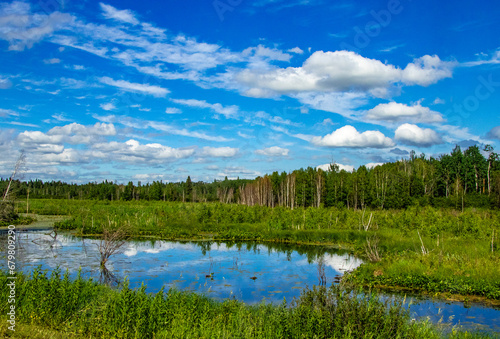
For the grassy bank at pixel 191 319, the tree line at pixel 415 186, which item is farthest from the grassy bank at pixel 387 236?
the tree line at pixel 415 186

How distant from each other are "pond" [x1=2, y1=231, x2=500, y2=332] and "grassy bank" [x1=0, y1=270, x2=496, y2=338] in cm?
274

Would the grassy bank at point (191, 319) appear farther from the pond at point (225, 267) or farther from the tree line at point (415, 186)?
the tree line at point (415, 186)

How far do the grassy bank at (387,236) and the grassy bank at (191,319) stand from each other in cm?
800

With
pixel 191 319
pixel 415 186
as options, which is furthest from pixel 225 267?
pixel 415 186

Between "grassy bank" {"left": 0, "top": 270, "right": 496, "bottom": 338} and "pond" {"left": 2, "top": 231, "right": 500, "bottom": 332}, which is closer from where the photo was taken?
"grassy bank" {"left": 0, "top": 270, "right": 496, "bottom": 338}

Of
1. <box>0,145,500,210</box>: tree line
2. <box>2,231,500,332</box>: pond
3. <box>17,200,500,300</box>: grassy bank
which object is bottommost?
<box>2,231,500,332</box>: pond

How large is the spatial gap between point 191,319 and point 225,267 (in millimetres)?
11363

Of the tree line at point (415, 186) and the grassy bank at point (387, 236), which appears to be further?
the tree line at point (415, 186)

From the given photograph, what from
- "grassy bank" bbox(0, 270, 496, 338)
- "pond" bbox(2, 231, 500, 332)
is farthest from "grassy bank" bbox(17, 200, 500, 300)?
"grassy bank" bbox(0, 270, 496, 338)

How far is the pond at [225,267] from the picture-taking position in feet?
45.6

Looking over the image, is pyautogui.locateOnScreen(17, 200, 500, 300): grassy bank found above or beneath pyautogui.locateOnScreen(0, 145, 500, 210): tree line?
beneath

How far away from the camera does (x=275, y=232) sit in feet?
105

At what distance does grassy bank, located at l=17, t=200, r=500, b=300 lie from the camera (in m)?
16.3

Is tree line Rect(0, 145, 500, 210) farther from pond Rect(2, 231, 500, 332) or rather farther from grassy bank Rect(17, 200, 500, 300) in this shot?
pond Rect(2, 231, 500, 332)
